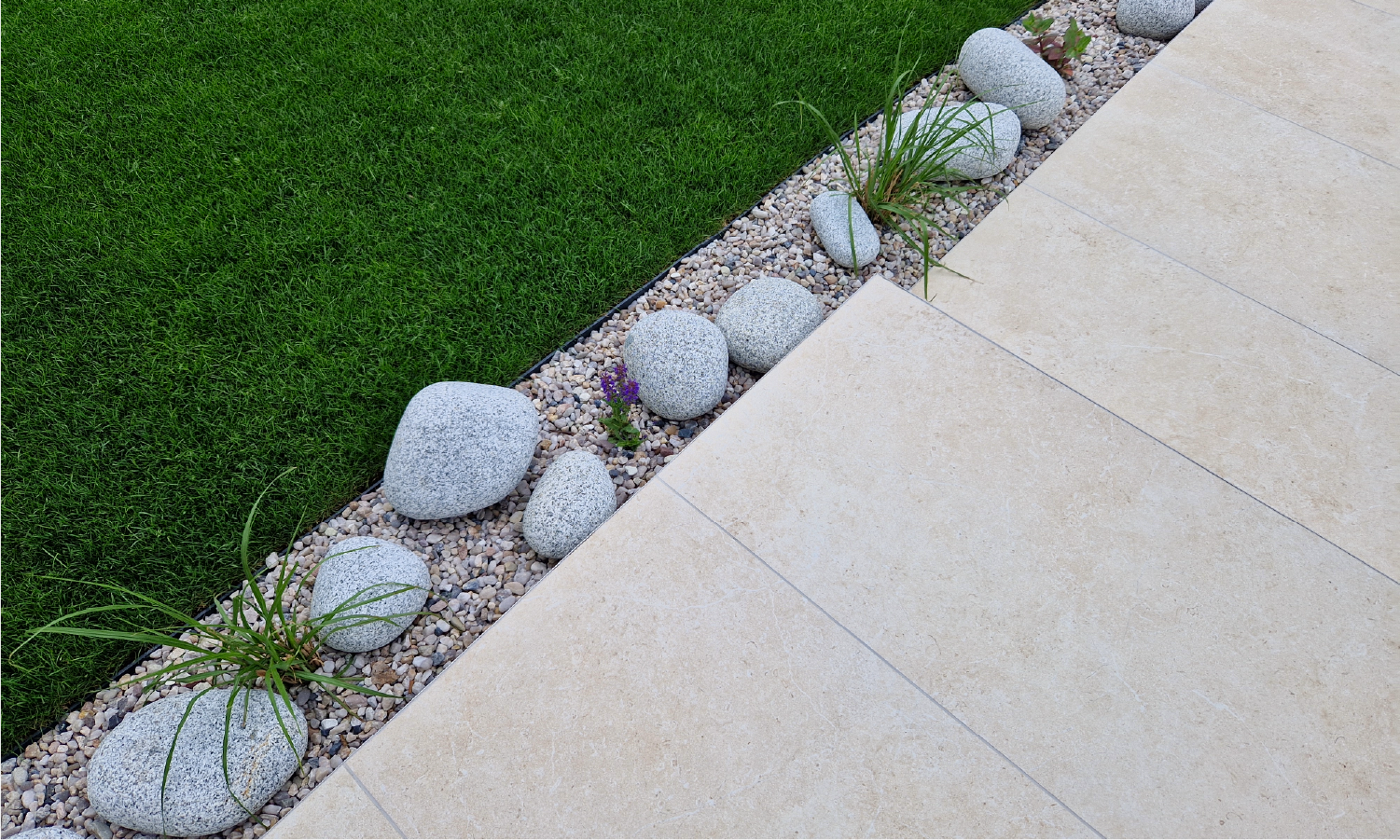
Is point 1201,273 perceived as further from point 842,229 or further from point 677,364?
point 677,364

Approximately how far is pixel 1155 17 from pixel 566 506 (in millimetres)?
3629

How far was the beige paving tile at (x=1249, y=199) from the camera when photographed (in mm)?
2771

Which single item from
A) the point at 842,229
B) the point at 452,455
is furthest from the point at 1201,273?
the point at 452,455

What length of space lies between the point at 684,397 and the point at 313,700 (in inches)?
49.2

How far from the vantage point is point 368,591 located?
6.59 feet

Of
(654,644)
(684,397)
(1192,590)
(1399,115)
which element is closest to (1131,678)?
A: (1192,590)

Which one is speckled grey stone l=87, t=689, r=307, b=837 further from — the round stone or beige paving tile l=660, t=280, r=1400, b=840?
beige paving tile l=660, t=280, r=1400, b=840

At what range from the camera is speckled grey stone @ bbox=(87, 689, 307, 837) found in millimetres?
1750

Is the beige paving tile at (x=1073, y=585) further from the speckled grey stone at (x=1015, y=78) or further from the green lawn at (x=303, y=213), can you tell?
the speckled grey stone at (x=1015, y=78)

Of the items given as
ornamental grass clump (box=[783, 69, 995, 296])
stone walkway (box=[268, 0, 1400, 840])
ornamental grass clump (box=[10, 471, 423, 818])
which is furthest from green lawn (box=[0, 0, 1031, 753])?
stone walkway (box=[268, 0, 1400, 840])

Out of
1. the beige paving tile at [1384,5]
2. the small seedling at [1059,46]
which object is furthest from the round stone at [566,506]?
the beige paving tile at [1384,5]

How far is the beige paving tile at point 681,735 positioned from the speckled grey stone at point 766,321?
0.78 metres

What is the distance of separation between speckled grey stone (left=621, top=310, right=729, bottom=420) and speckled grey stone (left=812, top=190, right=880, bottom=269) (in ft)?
2.08

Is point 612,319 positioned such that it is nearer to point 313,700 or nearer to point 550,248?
point 550,248
